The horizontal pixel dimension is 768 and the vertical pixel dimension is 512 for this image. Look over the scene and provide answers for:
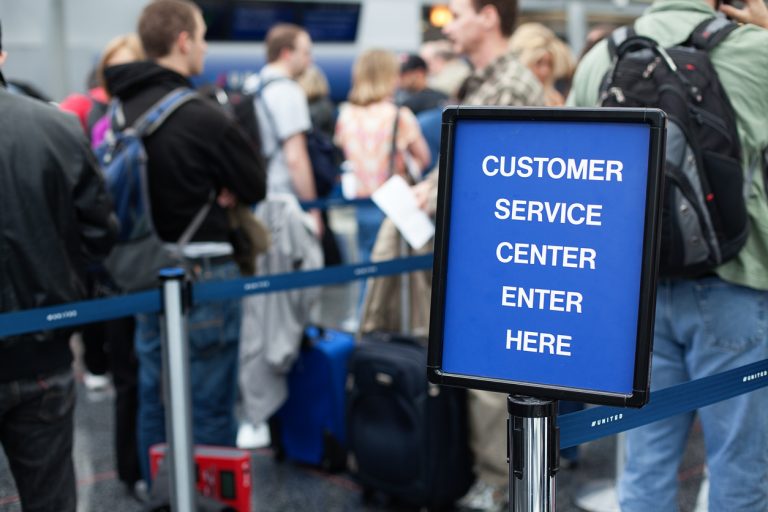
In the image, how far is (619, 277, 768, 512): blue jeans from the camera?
2.49 meters

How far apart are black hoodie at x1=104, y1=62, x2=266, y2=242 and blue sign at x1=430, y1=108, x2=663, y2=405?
185cm

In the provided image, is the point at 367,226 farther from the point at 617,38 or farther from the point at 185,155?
the point at 617,38

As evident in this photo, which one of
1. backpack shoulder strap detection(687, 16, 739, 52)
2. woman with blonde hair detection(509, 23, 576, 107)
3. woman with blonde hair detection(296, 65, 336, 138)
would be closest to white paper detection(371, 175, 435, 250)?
backpack shoulder strap detection(687, 16, 739, 52)

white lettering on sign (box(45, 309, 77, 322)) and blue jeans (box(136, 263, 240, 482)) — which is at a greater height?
white lettering on sign (box(45, 309, 77, 322))

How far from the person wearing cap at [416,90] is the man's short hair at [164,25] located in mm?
3302

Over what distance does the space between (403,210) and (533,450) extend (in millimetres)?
1736

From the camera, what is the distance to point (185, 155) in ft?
11.7

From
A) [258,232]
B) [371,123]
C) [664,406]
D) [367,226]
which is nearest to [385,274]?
[258,232]

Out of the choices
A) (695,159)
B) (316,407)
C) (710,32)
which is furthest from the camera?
(316,407)

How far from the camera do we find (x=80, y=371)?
6.17 meters

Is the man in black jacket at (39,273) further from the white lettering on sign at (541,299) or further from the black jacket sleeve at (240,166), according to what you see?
the white lettering on sign at (541,299)

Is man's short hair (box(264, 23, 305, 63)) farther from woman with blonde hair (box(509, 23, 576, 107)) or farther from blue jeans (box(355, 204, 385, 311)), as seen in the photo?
woman with blonde hair (box(509, 23, 576, 107))

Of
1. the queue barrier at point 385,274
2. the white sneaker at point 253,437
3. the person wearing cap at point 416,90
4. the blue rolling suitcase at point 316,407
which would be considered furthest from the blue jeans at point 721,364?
the person wearing cap at point 416,90

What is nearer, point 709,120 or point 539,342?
point 539,342
